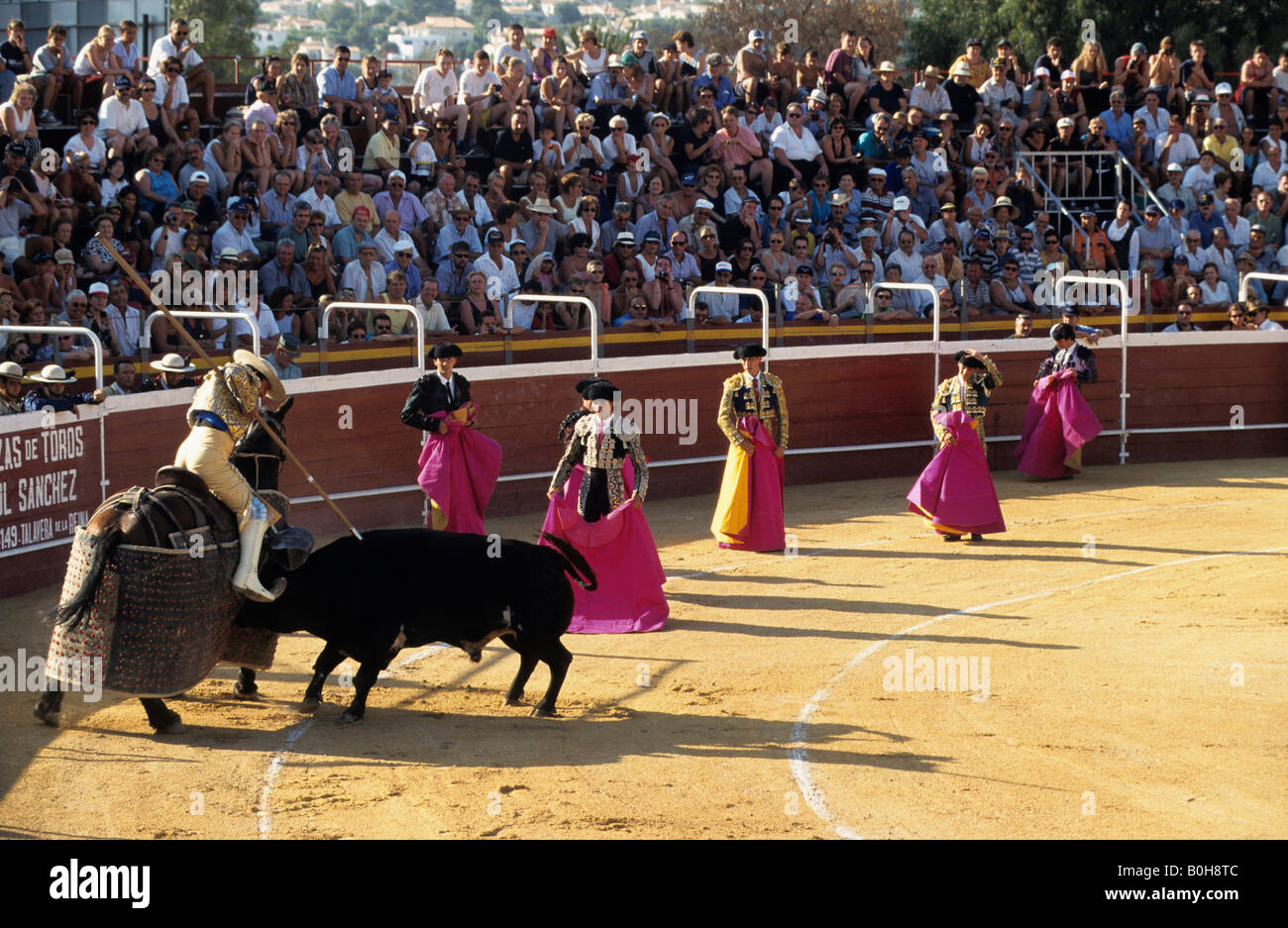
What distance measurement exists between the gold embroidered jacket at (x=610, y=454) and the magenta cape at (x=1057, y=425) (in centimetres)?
618

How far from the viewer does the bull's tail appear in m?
7.84

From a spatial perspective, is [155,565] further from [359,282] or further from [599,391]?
[359,282]

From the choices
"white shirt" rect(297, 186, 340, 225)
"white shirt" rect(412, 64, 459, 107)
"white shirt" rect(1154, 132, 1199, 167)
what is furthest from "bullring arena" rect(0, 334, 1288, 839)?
"white shirt" rect(1154, 132, 1199, 167)

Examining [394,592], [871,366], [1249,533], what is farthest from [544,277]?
[394,592]

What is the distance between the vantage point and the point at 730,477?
11.6 meters

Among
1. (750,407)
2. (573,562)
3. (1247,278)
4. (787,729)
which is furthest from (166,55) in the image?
(1247,278)

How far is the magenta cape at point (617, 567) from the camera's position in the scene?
9.37 metres

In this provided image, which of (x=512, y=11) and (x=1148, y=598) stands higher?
(x=512, y=11)

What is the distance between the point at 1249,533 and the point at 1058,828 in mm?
6816

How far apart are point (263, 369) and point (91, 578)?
3.99ft

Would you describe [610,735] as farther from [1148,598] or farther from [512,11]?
[512,11]

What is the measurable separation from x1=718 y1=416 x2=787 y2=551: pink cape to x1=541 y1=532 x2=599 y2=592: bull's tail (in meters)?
3.55

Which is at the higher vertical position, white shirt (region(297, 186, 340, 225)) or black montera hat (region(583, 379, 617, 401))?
white shirt (region(297, 186, 340, 225))

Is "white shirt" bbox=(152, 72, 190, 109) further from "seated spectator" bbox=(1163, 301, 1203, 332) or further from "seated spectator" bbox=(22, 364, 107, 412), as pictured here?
"seated spectator" bbox=(1163, 301, 1203, 332)
